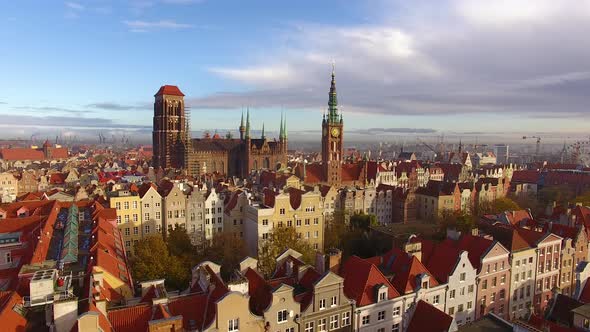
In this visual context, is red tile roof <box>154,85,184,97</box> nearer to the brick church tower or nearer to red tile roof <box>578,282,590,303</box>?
the brick church tower

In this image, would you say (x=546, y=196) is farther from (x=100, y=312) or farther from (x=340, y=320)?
(x=100, y=312)

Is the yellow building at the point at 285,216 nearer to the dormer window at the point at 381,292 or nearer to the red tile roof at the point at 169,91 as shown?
the dormer window at the point at 381,292

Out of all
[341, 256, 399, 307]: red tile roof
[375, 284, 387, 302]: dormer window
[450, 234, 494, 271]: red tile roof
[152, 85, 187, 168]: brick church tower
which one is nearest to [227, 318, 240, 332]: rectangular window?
[341, 256, 399, 307]: red tile roof

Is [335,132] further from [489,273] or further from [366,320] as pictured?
[366,320]

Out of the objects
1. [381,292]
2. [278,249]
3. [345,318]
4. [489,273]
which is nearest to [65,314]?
[345,318]

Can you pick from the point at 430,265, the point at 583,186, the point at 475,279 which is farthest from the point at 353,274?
the point at 583,186
